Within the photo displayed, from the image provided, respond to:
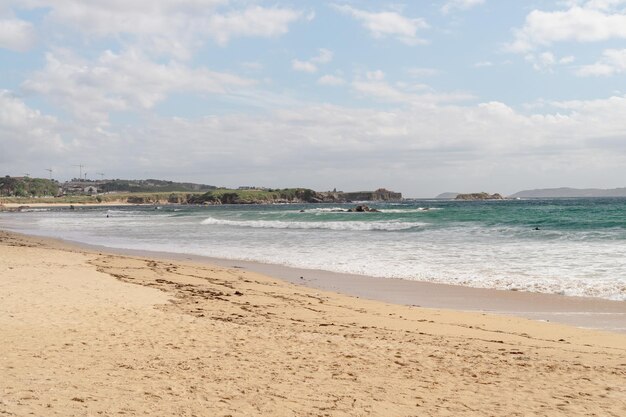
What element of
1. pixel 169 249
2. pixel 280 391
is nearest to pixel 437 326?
pixel 280 391

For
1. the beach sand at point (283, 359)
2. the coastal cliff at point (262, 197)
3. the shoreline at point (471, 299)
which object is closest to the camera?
the beach sand at point (283, 359)

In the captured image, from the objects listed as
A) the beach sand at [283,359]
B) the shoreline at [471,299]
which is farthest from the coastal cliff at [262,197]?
the beach sand at [283,359]

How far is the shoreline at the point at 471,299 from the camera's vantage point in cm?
1019

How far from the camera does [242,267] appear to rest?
1888 centimetres

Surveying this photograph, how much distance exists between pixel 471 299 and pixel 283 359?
6934 millimetres

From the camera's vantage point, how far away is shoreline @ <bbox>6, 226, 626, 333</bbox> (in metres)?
10.2

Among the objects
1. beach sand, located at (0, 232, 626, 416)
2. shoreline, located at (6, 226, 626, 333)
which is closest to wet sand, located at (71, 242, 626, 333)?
shoreline, located at (6, 226, 626, 333)

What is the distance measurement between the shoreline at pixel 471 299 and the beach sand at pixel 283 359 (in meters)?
0.91

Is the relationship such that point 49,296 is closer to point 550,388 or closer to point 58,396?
point 58,396

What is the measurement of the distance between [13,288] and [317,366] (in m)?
7.71

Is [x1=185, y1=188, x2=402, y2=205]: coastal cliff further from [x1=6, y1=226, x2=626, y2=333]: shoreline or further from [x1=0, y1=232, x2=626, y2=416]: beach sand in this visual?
[x1=0, y1=232, x2=626, y2=416]: beach sand


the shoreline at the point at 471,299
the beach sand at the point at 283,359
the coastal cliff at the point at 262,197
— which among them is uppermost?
the coastal cliff at the point at 262,197

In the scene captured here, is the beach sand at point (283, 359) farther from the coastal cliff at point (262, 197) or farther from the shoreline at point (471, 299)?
the coastal cliff at point (262, 197)

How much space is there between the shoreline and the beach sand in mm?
912
